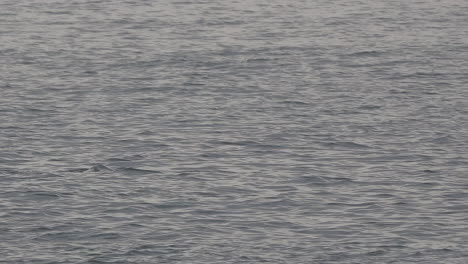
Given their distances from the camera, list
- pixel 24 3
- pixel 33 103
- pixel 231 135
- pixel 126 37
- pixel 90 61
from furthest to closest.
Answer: pixel 24 3
pixel 126 37
pixel 90 61
pixel 33 103
pixel 231 135

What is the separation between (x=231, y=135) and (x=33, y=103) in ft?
42.0

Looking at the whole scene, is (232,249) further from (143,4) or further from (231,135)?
(143,4)

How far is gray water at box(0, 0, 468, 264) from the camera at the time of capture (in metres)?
45.5

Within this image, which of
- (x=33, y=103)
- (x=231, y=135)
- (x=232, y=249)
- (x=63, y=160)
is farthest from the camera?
(x=33, y=103)

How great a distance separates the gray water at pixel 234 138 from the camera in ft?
149

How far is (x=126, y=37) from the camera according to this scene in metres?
86.8

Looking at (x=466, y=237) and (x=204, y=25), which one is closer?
(x=466, y=237)

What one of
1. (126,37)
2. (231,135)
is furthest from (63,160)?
(126,37)

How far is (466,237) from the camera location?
45.5m

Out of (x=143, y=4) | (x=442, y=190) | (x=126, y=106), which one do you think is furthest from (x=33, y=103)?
(x=143, y=4)

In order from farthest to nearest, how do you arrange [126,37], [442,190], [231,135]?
[126,37] → [231,135] → [442,190]

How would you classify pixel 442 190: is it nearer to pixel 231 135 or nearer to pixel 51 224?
pixel 231 135

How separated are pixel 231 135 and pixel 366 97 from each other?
11.4 meters

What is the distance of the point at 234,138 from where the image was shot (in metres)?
59.8
